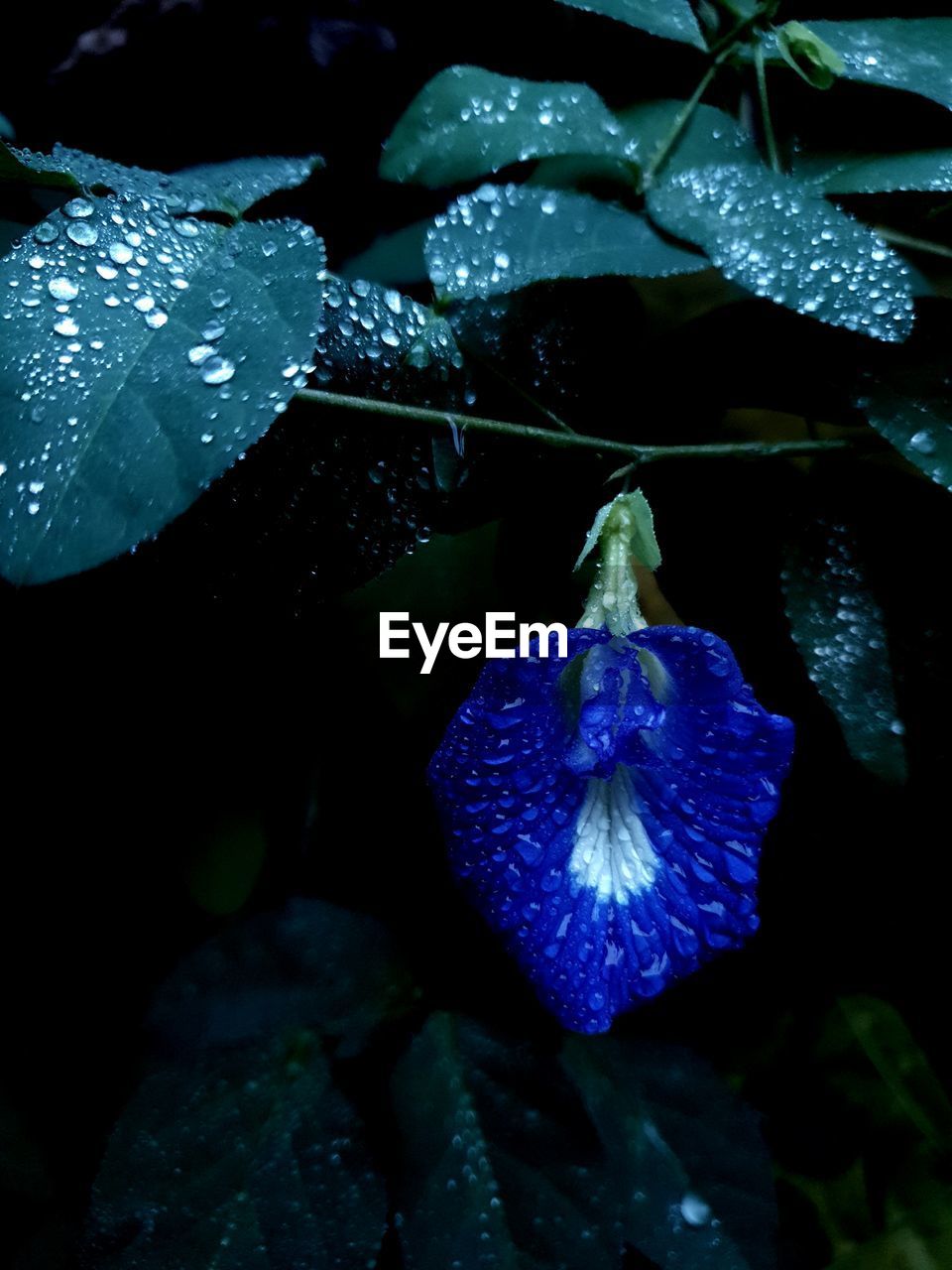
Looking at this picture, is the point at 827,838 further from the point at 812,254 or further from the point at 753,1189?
the point at 812,254

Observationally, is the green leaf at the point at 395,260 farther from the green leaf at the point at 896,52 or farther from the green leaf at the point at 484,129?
the green leaf at the point at 896,52

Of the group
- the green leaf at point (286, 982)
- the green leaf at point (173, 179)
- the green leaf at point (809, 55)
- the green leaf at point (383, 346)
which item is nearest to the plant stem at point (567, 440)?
the green leaf at point (383, 346)

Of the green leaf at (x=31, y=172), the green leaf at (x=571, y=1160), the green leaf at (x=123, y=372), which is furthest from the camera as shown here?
the green leaf at (x=571, y=1160)

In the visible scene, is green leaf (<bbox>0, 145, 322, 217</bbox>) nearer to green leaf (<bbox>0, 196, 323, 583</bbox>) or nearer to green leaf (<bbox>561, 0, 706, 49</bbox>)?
green leaf (<bbox>0, 196, 323, 583</bbox>)

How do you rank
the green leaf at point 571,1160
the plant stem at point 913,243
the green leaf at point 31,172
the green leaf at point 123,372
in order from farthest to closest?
1. the plant stem at point 913,243
2. the green leaf at point 571,1160
3. the green leaf at point 31,172
4. the green leaf at point 123,372

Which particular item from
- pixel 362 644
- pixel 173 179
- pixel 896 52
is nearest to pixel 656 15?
pixel 896 52

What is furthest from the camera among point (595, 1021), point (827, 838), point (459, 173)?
point (827, 838)

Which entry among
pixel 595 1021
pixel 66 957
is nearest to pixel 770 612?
pixel 595 1021
